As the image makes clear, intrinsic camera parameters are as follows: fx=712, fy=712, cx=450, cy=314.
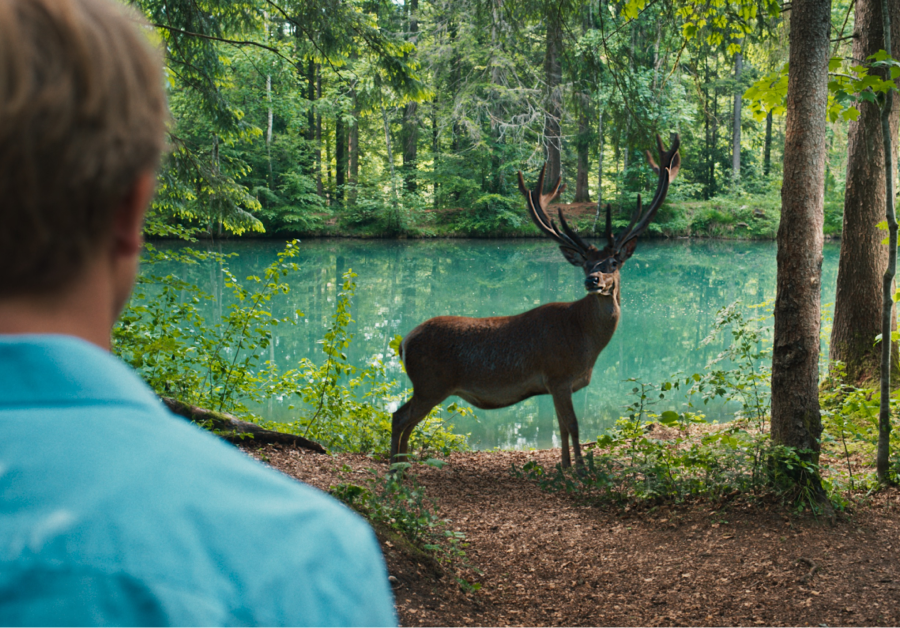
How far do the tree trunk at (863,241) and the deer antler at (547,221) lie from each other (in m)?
2.61

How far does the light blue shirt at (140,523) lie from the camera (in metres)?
0.50

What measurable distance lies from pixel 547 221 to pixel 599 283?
1171 millimetres

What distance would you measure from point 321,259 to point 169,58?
1776cm

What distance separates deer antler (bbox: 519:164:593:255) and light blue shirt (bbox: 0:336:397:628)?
579cm

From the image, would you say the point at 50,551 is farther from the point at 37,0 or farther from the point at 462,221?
the point at 462,221

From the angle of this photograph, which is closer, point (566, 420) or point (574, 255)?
point (566, 420)

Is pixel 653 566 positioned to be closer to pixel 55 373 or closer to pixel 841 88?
pixel 841 88

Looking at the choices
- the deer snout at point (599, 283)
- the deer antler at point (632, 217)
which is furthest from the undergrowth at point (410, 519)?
the deer antler at point (632, 217)

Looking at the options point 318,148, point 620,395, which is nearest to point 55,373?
point 620,395

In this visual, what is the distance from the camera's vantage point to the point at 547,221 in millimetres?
6863

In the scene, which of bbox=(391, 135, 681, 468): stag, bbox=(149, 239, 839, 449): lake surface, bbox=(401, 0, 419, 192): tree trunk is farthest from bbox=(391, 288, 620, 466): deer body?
bbox=(401, 0, 419, 192): tree trunk

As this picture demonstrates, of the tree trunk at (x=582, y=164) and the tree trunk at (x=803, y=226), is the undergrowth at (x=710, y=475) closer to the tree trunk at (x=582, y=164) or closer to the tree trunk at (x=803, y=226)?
Answer: the tree trunk at (x=803, y=226)

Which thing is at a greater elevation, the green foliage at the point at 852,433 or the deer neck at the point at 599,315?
the deer neck at the point at 599,315

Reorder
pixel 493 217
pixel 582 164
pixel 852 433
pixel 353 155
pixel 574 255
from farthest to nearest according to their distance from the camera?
pixel 353 155
pixel 582 164
pixel 493 217
pixel 574 255
pixel 852 433
